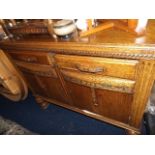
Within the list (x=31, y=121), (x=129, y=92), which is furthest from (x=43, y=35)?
(x=31, y=121)

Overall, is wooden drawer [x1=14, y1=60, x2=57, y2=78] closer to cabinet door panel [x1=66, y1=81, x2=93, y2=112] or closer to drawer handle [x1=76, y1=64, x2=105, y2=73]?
cabinet door panel [x1=66, y1=81, x2=93, y2=112]

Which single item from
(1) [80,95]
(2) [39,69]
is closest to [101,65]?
(1) [80,95]

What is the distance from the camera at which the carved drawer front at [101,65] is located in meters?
0.64

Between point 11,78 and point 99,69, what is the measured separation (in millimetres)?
1087

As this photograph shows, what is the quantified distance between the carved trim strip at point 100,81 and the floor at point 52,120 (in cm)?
61

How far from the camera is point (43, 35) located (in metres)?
0.90

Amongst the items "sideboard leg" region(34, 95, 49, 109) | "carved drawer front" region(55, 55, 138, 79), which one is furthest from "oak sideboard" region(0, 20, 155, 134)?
"sideboard leg" region(34, 95, 49, 109)

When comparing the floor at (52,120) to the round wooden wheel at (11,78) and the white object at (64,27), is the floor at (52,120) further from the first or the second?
the white object at (64,27)

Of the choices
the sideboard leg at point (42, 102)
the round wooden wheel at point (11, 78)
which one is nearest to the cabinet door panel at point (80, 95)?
the sideboard leg at point (42, 102)

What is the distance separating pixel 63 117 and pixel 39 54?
2.63 ft

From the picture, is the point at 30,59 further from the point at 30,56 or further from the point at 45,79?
the point at 45,79

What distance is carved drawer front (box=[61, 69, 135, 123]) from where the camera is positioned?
753 millimetres

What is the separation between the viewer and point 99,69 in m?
0.72
